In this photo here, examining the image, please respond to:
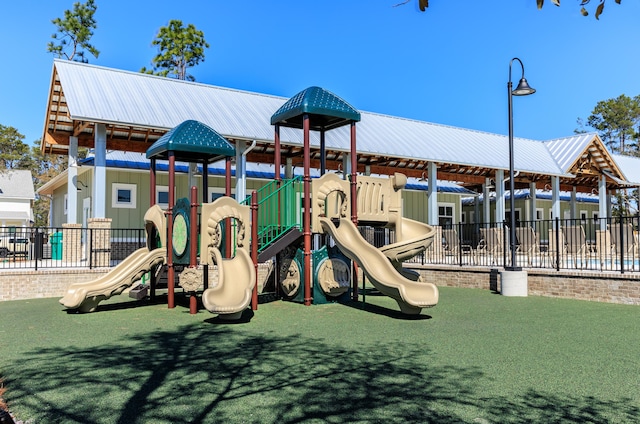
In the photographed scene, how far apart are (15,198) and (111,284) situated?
30.8 meters

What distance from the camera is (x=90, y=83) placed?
15.6m

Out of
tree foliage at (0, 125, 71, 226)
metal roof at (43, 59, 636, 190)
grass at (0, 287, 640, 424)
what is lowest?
grass at (0, 287, 640, 424)

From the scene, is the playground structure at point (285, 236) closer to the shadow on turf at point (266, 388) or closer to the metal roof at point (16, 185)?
the shadow on turf at point (266, 388)

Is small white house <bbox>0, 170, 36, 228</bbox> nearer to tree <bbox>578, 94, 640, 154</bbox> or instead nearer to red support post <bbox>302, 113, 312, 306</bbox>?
red support post <bbox>302, 113, 312, 306</bbox>

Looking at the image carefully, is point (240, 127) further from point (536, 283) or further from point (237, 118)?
point (536, 283)

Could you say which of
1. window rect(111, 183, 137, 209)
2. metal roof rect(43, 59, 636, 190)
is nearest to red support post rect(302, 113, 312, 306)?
metal roof rect(43, 59, 636, 190)

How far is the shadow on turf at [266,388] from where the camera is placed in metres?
4.19

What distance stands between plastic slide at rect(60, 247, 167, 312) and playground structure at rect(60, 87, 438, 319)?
0.8 inches

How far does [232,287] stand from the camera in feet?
30.0

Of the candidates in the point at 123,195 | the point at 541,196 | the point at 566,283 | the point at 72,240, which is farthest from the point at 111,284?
the point at 541,196

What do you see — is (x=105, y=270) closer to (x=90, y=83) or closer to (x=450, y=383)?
(x=90, y=83)

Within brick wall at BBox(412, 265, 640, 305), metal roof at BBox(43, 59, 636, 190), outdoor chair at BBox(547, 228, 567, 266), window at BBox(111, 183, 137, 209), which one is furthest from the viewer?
window at BBox(111, 183, 137, 209)

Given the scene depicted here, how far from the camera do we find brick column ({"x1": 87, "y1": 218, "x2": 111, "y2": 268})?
13.6m

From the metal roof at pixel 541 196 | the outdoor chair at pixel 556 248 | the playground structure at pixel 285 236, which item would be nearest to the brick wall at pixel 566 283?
the outdoor chair at pixel 556 248
